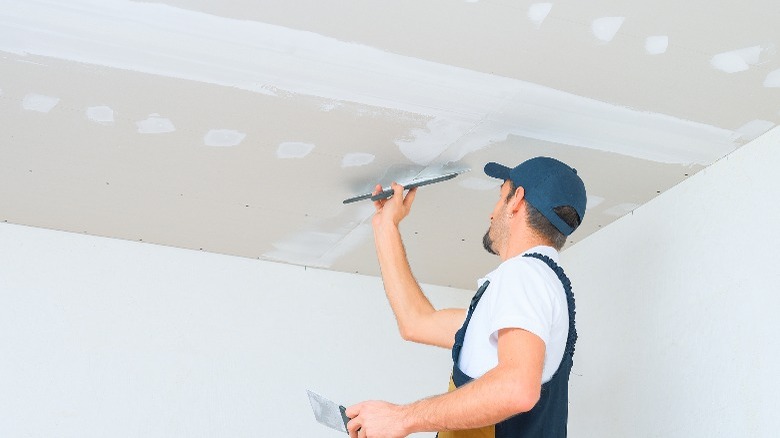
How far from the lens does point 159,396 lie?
3592 mm

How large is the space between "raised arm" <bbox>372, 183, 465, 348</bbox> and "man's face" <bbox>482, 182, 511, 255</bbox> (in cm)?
29

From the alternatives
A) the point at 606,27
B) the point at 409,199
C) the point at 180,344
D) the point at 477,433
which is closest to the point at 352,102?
the point at 409,199

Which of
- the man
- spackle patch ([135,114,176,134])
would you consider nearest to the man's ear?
the man

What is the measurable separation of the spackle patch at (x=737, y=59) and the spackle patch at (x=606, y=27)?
11.9 inches

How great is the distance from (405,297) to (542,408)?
0.75m

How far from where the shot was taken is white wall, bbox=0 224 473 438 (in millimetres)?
3512

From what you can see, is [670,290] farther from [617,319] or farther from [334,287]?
[334,287]

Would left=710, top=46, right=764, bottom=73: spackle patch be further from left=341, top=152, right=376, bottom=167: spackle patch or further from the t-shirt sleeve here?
left=341, top=152, right=376, bottom=167: spackle patch

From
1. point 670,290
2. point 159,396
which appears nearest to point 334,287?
point 159,396

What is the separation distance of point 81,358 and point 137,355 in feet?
0.68

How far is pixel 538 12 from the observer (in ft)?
7.57

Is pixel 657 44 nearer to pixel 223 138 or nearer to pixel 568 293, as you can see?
pixel 568 293

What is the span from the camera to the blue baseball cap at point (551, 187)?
258 cm

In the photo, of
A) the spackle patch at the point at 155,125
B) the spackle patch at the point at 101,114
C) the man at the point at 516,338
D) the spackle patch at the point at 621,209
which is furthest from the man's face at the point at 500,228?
the spackle patch at the point at 101,114
